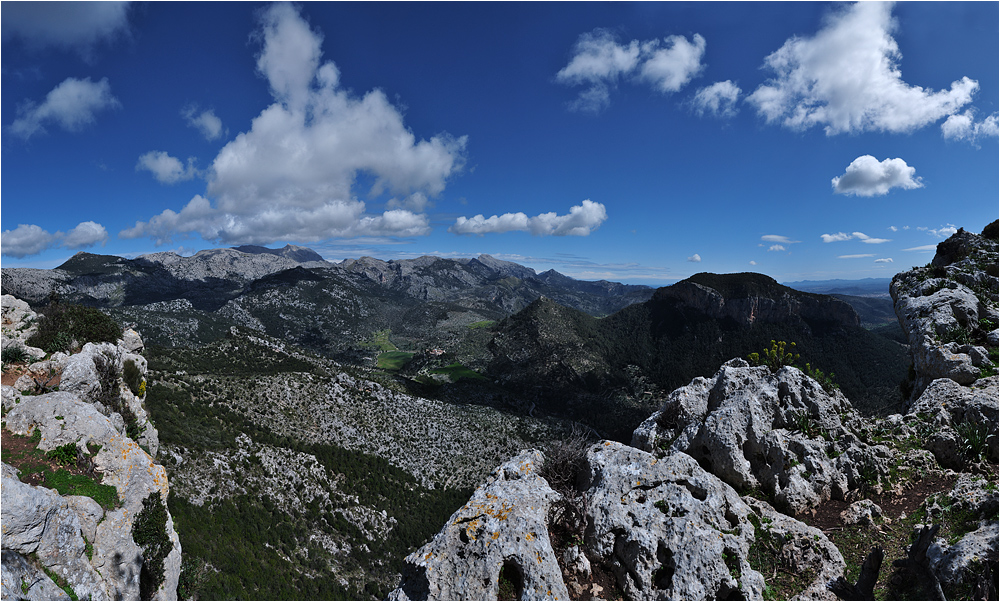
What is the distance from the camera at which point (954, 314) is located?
64.3 ft

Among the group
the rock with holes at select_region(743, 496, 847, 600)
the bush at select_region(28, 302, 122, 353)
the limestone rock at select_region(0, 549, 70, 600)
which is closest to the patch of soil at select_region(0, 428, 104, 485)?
the limestone rock at select_region(0, 549, 70, 600)

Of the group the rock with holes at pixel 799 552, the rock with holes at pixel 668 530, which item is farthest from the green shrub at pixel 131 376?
the rock with holes at pixel 799 552

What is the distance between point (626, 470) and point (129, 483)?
21.6m

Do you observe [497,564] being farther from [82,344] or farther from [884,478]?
[82,344]

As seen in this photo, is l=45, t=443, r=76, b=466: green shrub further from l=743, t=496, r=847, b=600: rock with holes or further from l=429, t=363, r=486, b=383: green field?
l=429, t=363, r=486, b=383: green field

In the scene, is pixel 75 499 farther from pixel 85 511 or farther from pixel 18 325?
pixel 18 325

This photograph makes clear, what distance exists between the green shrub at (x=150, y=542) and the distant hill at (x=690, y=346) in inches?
4776

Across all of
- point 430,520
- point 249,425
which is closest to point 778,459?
point 430,520

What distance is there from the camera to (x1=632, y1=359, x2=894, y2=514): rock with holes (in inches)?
478

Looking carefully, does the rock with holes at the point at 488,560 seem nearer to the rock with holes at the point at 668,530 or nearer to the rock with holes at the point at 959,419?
the rock with holes at the point at 668,530

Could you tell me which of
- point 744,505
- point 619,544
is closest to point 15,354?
point 619,544

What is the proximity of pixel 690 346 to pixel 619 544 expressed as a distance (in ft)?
606

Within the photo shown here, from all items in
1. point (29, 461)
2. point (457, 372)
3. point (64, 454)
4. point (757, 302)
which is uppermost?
point (757, 302)

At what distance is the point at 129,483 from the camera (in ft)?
54.2
